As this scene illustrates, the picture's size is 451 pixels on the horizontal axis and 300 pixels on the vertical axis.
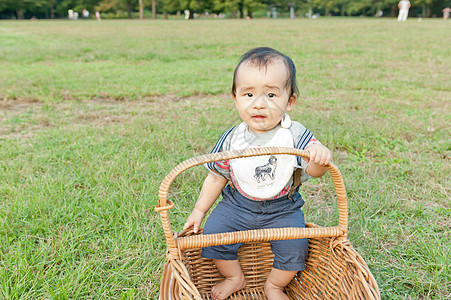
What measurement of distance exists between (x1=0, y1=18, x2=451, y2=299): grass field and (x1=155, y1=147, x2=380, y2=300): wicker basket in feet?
0.76

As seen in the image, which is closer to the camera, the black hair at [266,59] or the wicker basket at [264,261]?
the wicker basket at [264,261]

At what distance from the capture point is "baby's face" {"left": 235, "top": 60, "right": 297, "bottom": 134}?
5.00 ft

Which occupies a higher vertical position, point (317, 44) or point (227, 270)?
point (317, 44)

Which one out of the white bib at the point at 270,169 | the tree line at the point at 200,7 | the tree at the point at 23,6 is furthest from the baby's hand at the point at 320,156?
the tree at the point at 23,6

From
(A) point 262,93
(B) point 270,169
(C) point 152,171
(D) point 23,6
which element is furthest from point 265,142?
(D) point 23,6

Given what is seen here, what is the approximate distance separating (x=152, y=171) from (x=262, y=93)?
1379mm

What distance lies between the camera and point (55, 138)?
3299 millimetres

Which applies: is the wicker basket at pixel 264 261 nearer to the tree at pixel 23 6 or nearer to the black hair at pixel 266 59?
the black hair at pixel 266 59

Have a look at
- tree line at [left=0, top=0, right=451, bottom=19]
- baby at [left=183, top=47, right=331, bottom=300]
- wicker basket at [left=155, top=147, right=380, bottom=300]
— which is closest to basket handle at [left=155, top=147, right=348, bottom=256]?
wicker basket at [left=155, top=147, right=380, bottom=300]

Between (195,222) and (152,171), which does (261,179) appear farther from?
(152,171)

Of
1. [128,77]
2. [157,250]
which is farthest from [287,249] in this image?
[128,77]

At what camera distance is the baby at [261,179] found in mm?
1566

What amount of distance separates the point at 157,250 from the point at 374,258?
1085mm

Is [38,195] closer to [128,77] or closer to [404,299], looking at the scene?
[404,299]
